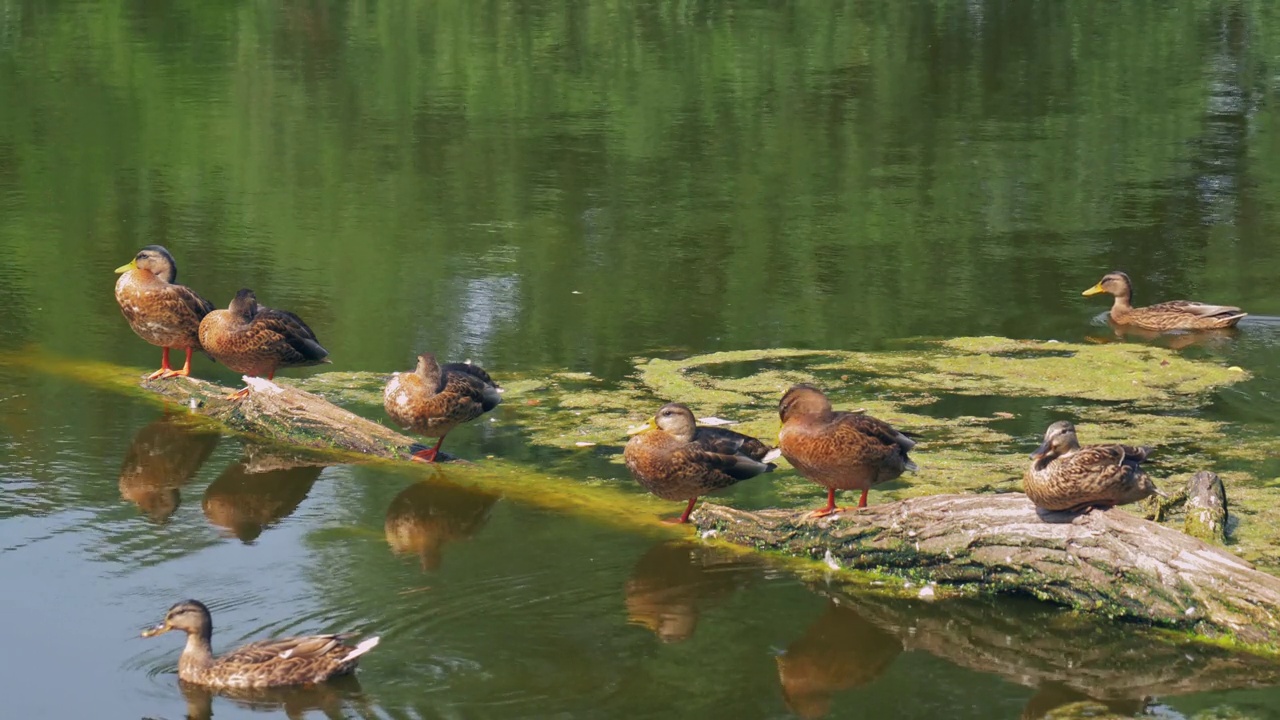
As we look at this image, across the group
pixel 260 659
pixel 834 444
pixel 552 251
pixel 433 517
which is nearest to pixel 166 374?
pixel 433 517

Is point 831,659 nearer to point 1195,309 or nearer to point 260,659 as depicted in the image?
point 260,659

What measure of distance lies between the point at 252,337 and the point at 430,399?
163cm

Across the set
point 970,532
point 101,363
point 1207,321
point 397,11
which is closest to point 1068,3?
point 397,11

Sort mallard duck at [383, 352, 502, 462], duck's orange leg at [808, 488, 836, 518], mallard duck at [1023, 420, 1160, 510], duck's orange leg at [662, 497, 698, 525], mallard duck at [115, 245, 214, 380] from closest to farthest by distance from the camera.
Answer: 1. mallard duck at [1023, 420, 1160, 510]
2. duck's orange leg at [808, 488, 836, 518]
3. duck's orange leg at [662, 497, 698, 525]
4. mallard duck at [383, 352, 502, 462]
5. mallard duck at [115, 245, 214, 380]

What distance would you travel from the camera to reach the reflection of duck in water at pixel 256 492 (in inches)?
354

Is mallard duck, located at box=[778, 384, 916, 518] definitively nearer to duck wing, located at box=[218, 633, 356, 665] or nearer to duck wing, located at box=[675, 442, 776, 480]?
duck wing, located at box=[675, 442, 776, 480]

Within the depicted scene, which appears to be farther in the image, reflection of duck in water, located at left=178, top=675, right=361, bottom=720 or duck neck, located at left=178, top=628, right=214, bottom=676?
duck neck, located at left=178, top=628, right=214, bottom=676

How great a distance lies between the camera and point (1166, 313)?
42.9 feet

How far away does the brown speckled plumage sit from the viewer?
10.6 meters

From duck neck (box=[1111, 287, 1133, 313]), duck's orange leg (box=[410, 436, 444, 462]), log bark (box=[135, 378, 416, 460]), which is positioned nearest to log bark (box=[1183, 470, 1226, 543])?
duck's orange leg (box=[410, 436, 444, 462])

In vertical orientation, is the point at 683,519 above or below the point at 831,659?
above

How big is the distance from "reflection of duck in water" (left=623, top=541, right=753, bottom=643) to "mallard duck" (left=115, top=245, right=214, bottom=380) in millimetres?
4121

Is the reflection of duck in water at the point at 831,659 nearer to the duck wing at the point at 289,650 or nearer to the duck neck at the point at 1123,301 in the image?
the duck wing at the point at 289,650

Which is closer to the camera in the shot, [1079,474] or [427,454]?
[1079,474]
